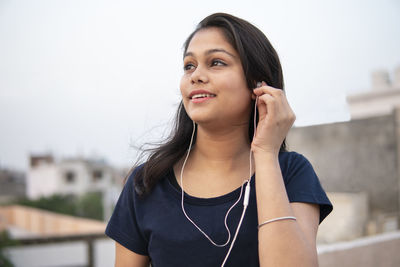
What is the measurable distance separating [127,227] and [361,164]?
804 centimetres

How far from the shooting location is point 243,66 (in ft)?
4.57

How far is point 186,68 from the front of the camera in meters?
1.51

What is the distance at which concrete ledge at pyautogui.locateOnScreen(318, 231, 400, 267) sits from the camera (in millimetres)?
2620

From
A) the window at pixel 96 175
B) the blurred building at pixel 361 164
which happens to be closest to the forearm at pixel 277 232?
the blurred building at pixel 361 164

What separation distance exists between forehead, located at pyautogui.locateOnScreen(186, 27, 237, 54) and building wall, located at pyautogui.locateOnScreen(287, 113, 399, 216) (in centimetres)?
689

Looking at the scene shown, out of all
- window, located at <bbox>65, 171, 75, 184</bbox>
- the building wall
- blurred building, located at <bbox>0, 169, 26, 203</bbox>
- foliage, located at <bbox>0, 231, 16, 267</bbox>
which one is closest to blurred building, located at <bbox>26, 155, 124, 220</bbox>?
window, located at <bbox>65, 171, 75, 184</bbox>

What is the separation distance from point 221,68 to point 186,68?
175 mm

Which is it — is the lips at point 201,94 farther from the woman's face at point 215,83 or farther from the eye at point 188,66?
the eye at point 188,66

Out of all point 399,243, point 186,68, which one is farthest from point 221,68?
point 399,243

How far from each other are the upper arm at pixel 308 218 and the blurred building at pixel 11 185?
4990 centimetres

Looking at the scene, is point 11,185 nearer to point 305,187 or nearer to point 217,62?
point 217,62

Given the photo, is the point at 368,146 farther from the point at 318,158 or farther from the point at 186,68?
the point at 186,68

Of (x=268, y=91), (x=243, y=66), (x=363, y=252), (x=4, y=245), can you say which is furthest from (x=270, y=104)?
(x=4, y=245)

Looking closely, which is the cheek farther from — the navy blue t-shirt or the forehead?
the navy blue t-shirt
